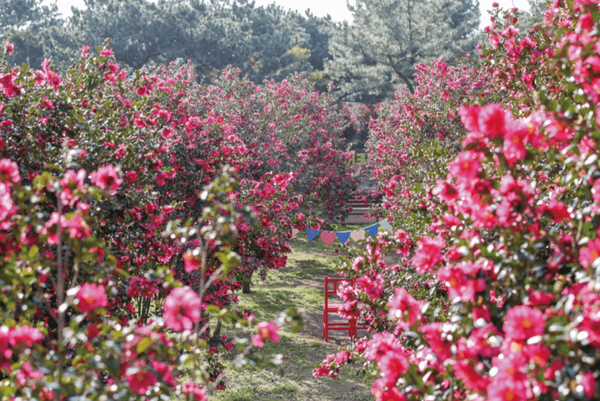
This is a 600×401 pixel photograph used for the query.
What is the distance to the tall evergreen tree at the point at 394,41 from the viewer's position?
841 inches

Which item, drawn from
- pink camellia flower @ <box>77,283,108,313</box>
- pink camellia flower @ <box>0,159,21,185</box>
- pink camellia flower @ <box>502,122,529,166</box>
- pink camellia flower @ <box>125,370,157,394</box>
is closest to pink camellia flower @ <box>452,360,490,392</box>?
pink camellia flower @ <box>502,122,529,166</box>

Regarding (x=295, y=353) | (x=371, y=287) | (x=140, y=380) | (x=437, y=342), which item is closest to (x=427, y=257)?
(x=437, y=342)

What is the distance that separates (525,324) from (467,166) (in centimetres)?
67

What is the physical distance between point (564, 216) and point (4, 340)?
2156 millimetres

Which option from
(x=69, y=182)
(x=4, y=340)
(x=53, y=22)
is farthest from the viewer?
(x=53, y=22)

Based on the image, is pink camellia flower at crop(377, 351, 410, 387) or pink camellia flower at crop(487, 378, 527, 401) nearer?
pink camellia flower at crop(487, 378, 527, 401)

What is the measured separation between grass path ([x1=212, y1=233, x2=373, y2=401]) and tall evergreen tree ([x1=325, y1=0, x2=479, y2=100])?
13.1 metres

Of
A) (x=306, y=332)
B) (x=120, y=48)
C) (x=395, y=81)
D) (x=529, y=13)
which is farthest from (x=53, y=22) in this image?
(x=306, y=332)

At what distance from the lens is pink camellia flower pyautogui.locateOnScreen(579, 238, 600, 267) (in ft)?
5.30

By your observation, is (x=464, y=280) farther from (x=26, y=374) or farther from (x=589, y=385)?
(x=26, y=374)

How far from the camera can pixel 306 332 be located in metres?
8.47

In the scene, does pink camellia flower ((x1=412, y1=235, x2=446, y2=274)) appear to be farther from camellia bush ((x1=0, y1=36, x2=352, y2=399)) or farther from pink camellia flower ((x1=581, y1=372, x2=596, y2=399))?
pink camellia flower ((x1=581, y1=372, x2=596, y2=399))

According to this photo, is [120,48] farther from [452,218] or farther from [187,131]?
[452,218]

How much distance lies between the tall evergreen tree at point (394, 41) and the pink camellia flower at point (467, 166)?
66.7 feet
